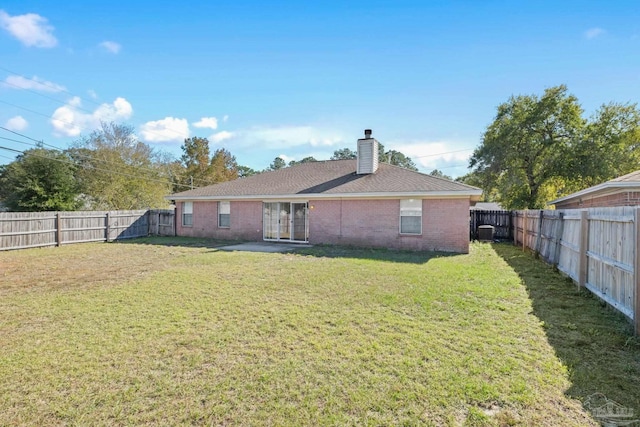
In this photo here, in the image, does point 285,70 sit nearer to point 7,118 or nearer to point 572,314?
point 572,314

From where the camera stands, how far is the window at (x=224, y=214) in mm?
16562

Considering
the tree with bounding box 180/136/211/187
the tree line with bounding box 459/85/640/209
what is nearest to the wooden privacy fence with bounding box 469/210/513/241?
the tree line with bounding box 459/85/640/209

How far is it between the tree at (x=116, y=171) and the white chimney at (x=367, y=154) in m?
21.0

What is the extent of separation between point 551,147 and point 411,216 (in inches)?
667

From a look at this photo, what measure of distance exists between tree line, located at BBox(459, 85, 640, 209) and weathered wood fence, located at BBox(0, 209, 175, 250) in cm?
2349

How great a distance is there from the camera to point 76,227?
14.6 metres

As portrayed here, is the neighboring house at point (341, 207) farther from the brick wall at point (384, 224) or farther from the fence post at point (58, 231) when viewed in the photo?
the fence post at point (58, 231)

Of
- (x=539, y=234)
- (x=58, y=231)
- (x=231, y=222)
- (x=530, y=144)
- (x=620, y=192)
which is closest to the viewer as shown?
(x=620, y=192)

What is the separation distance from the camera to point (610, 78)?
16.1 metres

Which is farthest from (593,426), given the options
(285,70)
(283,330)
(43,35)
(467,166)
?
(467,166)

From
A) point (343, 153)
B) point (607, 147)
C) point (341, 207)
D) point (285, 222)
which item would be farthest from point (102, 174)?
point (343, 153)

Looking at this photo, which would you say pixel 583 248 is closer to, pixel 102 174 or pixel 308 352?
pixel 308 352

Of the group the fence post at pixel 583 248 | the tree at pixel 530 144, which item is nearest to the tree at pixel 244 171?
the tree at pixel 530 144

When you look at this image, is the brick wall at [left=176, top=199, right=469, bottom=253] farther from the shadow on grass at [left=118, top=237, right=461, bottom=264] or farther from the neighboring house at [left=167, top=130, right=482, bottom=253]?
the shadow on grass at [left=118, top=237, right=461, bottom=264]
